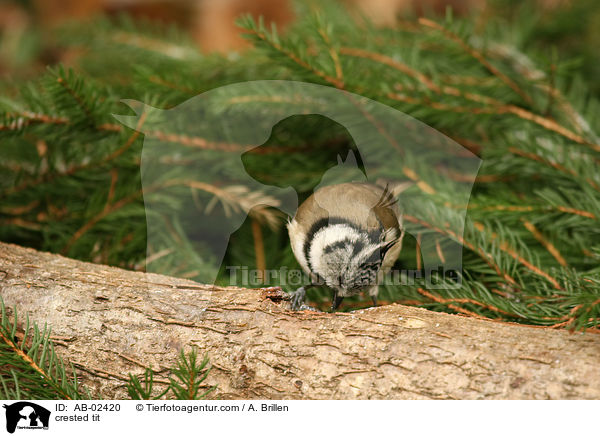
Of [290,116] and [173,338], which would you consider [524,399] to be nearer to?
[173,338]

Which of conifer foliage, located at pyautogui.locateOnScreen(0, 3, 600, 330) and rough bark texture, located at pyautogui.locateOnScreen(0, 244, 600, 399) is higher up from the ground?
conifer foliage, located at pyautogui.locateOnScreen(0, 3, 600, 330)

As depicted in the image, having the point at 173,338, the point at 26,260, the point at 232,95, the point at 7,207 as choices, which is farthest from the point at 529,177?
the point at 7,207

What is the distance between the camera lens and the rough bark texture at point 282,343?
0.63 metres

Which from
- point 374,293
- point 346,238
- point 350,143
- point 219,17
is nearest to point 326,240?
point 346,238

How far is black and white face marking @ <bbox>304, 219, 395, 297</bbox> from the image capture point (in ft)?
2.76

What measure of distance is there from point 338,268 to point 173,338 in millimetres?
293

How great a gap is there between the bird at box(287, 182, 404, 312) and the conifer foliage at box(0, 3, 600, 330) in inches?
2.7

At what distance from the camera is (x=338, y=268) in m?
0.85

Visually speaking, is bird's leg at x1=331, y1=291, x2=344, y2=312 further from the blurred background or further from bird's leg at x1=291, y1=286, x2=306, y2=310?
the blurred background

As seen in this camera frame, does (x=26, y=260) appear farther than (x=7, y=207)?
→ No

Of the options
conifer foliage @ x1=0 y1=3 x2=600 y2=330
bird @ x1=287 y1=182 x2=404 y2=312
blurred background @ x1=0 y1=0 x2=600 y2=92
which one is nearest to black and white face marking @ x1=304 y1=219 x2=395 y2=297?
bird @ x1=287 y1=182 x2=404 y2=312

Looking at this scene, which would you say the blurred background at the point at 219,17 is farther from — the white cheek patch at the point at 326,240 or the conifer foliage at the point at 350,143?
the white cheek patch at the point at 326,240

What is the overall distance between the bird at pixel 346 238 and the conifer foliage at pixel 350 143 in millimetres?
69

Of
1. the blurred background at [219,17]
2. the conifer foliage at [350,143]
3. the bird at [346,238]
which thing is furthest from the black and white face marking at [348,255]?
the blurred background at [219,17]
